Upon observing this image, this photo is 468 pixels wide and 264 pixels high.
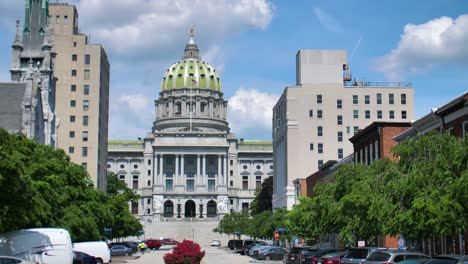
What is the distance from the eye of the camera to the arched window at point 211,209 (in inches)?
7673

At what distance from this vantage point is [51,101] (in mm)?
93688

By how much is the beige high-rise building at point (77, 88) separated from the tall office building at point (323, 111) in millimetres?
27089

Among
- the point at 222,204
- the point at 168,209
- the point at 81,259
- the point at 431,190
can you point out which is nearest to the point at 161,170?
the point at 168,209

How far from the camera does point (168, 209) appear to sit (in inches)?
7697

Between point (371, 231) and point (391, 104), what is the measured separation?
76.2 m

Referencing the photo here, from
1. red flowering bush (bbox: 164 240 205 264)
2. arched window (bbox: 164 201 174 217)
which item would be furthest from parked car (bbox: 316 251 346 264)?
arched window (bbox: 164 201 174 217)

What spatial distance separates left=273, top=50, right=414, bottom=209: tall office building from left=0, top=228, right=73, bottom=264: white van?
74.7 m

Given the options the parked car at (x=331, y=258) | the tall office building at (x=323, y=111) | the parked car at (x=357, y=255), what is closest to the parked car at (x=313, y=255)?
the parked car at (x=331, y=258)

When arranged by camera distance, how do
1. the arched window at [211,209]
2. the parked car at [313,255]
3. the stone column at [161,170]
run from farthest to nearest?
the stone column at [161,170], the arched window at [211,209], the parked car at [313,255]

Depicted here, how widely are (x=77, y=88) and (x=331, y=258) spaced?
82.6 metres

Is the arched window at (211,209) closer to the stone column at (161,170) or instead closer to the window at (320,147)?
the stone column at (161,170)

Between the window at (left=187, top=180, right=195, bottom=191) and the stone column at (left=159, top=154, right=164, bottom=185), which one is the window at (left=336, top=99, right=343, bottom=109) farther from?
the stone column at (left=159, top=154, right=164, bottom=185)

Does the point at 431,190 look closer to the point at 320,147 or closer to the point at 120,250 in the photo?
the point at 120,250

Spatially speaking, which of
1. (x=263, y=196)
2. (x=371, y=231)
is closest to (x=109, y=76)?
(x=263, y=196)
